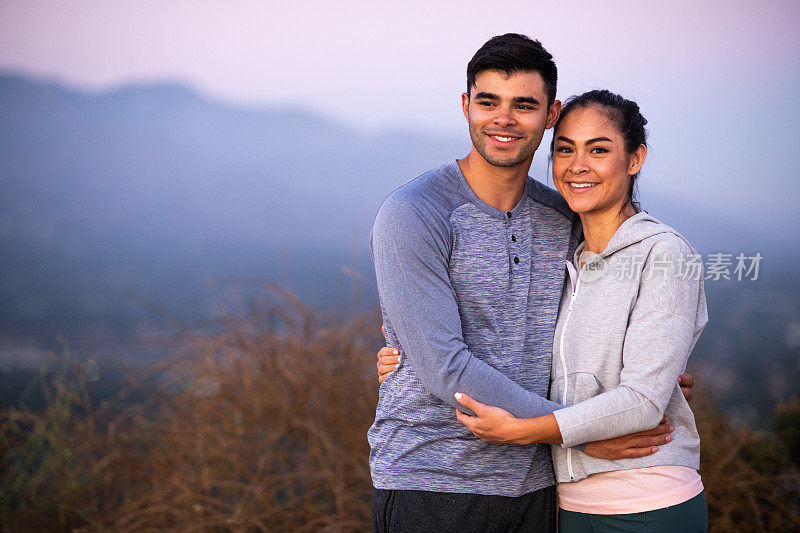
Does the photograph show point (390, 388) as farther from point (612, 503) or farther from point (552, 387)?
point (612, 503)

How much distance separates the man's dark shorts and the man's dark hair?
1007 millimetres

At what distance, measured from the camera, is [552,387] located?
177 centimetres

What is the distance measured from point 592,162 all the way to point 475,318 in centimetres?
49

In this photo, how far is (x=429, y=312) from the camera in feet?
5.26

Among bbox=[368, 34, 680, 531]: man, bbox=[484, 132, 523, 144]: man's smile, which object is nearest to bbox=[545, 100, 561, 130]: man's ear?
bbox=[368, 34, 680, 531]: man

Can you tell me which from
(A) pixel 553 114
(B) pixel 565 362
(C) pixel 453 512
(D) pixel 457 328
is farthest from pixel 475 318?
(A) pixel 553 114

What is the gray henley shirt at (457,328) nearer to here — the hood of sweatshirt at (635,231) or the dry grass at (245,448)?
the hood of sweatshirt at (635,231)

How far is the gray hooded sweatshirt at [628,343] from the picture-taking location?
158 centimetres

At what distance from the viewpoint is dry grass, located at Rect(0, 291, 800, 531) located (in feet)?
9.59

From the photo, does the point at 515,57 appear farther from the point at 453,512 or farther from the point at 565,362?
the point at 453,512

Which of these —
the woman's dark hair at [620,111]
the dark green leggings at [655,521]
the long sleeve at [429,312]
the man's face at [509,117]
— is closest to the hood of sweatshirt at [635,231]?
the woman's dark hair at [620,111]

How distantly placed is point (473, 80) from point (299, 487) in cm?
202

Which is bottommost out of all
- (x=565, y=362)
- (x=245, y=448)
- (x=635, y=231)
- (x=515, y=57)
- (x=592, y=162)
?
(x=245, y=448)

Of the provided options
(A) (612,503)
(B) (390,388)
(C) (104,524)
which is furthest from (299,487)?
(A) (612,503)
